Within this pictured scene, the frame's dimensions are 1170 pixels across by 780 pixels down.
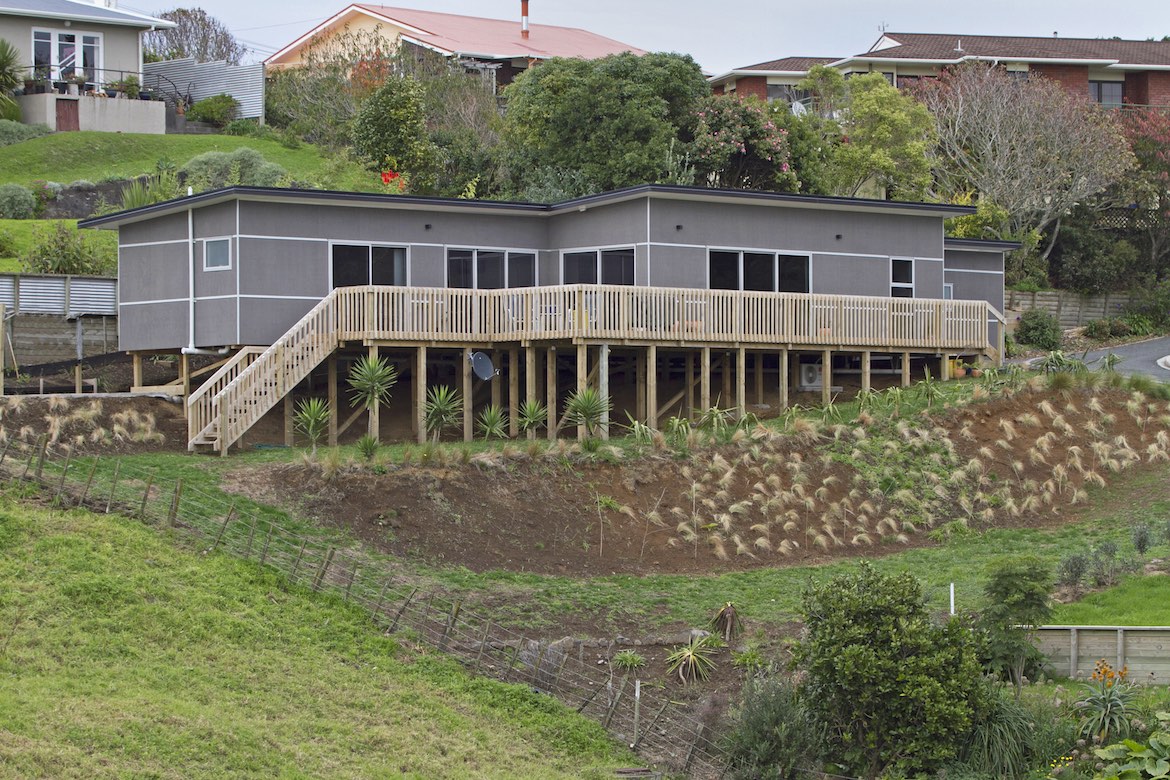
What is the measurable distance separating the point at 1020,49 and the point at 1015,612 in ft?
159

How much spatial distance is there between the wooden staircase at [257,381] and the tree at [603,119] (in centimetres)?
1648

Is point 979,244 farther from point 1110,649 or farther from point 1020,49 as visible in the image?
point 1020,49

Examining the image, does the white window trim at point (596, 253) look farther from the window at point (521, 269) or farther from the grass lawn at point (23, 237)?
the grass lawn at point (23, 237)

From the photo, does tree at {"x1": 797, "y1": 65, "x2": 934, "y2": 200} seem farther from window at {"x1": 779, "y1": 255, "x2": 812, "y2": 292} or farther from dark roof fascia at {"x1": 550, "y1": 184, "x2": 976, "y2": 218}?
window at {"x1": 779, "y1": 255, "x2": 812, "y2": 292}

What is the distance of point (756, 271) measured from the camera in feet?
Answer: 114

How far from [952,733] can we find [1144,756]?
2.03 m

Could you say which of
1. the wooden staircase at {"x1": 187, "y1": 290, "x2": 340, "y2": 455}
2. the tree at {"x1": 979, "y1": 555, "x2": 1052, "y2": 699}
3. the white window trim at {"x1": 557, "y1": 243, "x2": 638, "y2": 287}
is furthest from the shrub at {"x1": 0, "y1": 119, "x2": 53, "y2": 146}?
the tree at {"x1": 979, "y1": 555, "x2": 1052, "y2": 699}

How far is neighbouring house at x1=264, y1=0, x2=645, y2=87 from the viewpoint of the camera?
227 ft

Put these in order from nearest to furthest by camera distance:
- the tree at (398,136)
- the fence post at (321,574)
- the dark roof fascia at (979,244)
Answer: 1. the fence post at (321,574)
2. the dark roof fascia at (979,244)
3. the tree at (398,136)

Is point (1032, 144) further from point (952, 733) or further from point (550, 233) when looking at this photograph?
point (952, 733)

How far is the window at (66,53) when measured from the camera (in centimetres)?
5891

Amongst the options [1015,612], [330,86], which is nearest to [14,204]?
[330,86]

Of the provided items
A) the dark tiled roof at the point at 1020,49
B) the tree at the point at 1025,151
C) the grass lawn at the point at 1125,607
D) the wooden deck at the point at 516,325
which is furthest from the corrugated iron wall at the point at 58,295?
the dark tiled roof at the point at 1020,49

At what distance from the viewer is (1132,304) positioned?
5241 cm
